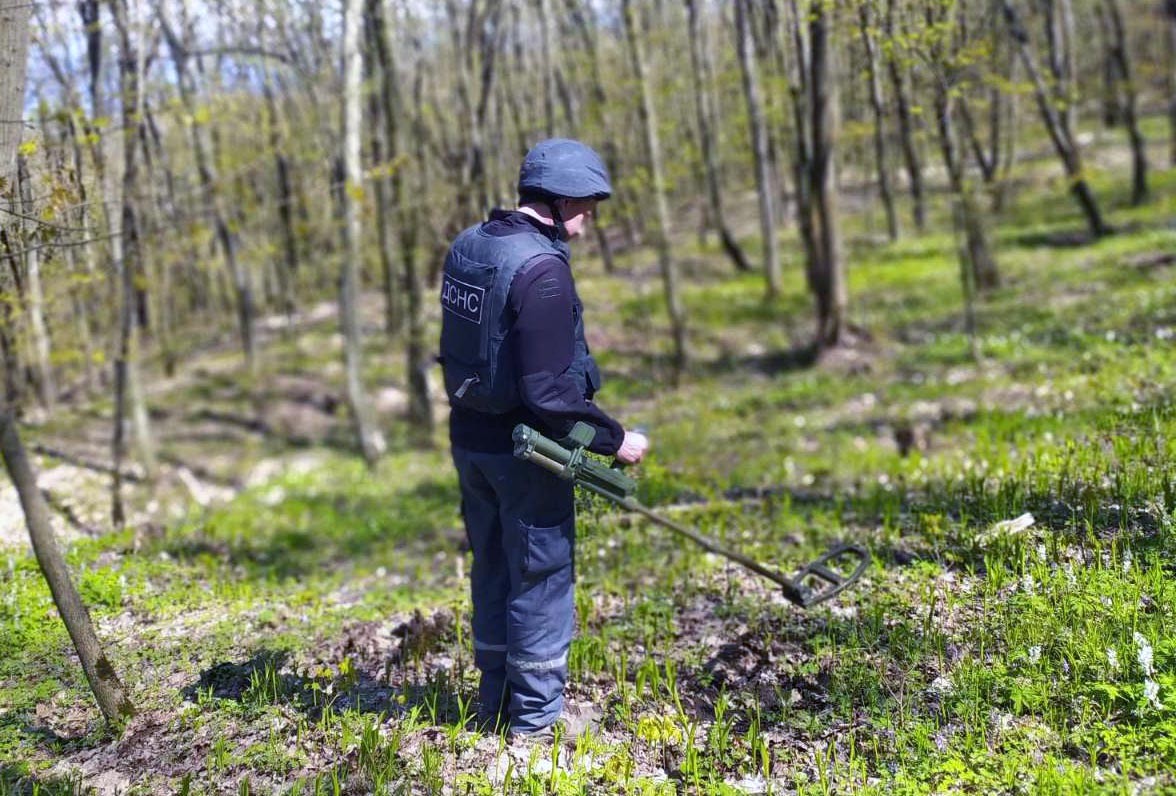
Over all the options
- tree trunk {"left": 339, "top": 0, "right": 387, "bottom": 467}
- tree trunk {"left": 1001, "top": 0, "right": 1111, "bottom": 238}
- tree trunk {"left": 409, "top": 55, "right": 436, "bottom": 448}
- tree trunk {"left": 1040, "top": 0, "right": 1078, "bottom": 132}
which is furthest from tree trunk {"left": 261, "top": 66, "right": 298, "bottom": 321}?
tree trunk {"left": 1040, "top": 0, "right": 1078, "bottom": 132}

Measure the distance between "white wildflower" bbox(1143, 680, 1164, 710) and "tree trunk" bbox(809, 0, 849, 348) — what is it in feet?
36.8

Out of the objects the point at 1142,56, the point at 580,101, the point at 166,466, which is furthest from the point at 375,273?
the point at 1142,56

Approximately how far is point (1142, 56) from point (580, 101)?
127 ft

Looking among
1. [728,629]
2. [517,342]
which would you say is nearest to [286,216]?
[728,629]

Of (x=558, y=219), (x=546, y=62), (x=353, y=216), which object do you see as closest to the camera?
(x=558, y=219)

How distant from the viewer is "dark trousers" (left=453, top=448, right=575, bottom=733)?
3.72m

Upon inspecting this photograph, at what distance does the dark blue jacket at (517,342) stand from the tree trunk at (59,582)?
174cm

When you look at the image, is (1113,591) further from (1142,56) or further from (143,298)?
(1142,56)

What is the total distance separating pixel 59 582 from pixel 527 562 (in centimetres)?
196

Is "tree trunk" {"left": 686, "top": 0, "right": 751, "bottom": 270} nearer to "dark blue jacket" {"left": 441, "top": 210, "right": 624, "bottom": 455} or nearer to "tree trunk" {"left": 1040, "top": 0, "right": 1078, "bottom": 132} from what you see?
"tree trunk" {"left": 1040, "top": 0, "right": 1078, "bottom": 132}

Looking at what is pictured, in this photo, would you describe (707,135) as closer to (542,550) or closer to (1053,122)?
(1053,122)

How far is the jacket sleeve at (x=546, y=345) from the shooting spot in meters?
3.51

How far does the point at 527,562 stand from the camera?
3.69 m

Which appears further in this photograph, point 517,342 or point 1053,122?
point 1053,122
